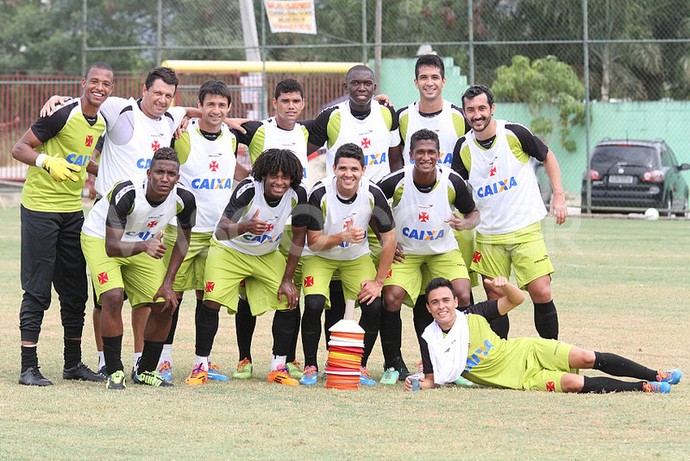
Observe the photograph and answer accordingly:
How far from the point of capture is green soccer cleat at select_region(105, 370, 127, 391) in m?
8.45

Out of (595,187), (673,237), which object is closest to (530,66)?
(595,187)

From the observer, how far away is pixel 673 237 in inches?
807

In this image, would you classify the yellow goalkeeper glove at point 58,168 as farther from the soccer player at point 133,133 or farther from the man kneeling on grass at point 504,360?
the man kneeling on grass at point 504,360

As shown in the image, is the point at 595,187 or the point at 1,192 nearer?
the point at 595,187

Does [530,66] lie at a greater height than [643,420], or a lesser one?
greater

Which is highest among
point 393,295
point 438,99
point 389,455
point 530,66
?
point 530,66

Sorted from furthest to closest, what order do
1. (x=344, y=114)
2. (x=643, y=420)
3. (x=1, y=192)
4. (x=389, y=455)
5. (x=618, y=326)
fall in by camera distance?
(x=1, y=192)
(x=618, y=326)
(x=344, y=114)
(x=643, y=420)
(x=389, y=455)

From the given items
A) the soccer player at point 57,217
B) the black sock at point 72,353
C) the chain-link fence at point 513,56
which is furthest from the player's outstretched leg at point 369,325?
the chain-link fence at point 513,56

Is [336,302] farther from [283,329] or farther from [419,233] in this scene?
[419,233]

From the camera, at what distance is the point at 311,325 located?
29.8ft

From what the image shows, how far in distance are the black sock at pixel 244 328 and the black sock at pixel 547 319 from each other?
224 cm

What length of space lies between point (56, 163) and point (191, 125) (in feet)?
4.54

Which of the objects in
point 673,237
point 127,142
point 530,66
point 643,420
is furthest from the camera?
point 530,66

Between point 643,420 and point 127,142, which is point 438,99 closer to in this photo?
point 127,142
